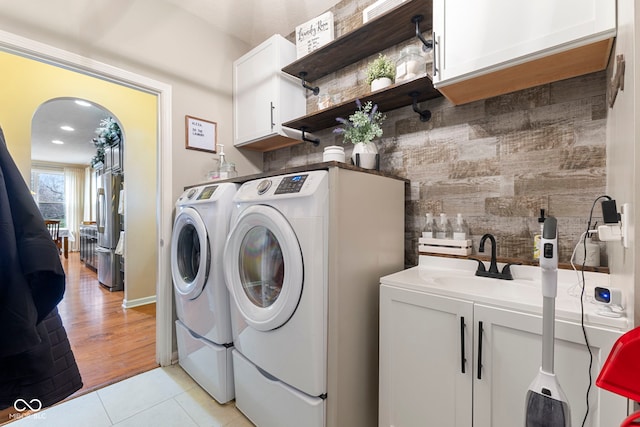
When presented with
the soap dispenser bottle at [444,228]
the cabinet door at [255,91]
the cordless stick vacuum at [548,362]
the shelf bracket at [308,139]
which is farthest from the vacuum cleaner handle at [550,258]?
the cabinet door at [255,91]

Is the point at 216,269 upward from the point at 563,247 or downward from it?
downward

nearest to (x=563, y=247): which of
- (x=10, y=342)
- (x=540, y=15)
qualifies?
(x=540, y=15)

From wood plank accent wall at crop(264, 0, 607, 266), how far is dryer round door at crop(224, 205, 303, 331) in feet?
2.81

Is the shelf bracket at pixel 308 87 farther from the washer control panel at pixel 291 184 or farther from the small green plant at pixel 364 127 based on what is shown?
the washer control panel at pixel 291 184

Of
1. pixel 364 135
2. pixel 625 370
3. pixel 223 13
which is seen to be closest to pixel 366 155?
pixel 364 135

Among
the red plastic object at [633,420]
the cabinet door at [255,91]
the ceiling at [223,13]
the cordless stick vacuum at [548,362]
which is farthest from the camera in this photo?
the cabinet door at [255,91]

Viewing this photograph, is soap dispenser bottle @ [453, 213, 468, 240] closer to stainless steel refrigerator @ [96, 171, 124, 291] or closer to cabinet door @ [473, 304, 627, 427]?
cabinet door @ [473, 304, 627, 427]

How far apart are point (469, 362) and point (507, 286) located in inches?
14.3

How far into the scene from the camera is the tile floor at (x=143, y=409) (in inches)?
60.4

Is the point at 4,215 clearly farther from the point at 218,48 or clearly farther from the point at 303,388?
the point at 218,48

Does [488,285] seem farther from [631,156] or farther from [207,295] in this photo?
[207,295]

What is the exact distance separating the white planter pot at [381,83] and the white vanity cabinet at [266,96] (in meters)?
0.79

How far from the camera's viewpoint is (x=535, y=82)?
1.30 meters

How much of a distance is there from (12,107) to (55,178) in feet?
24.6
